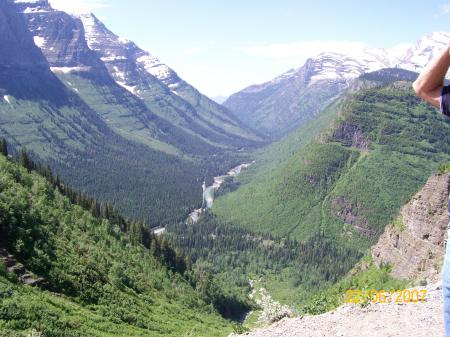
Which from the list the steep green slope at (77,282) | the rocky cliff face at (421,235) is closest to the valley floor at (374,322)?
the steep green slope at (77,282)

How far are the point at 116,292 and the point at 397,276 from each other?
1677 inches

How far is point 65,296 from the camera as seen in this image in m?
49.9

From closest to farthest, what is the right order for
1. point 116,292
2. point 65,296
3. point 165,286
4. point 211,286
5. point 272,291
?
point 65,296, point 116,292, point 165,286, point 211,286, point 272,291

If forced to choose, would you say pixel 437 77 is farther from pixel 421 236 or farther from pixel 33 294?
pixel 421 236

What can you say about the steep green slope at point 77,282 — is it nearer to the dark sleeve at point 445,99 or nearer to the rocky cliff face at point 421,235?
the rocky cliff face at point 421,235

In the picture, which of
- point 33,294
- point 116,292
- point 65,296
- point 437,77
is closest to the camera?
point 437,77

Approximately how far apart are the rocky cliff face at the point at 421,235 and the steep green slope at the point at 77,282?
2986 centimetres

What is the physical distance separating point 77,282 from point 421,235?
2027 inches

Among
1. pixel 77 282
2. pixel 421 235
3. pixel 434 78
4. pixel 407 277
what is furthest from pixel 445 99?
pixel 421 235

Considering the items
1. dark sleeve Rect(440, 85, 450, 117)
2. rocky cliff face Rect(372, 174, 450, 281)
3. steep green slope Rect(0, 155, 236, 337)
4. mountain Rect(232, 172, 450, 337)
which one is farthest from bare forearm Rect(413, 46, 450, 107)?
rocky cliff face Rect(372, 174, 450, 281)

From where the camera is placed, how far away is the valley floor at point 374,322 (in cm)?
2202

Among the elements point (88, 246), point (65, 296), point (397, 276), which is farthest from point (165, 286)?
point (397, 276)

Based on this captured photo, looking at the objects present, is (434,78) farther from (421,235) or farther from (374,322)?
(421,235)

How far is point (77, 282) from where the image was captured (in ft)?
177
